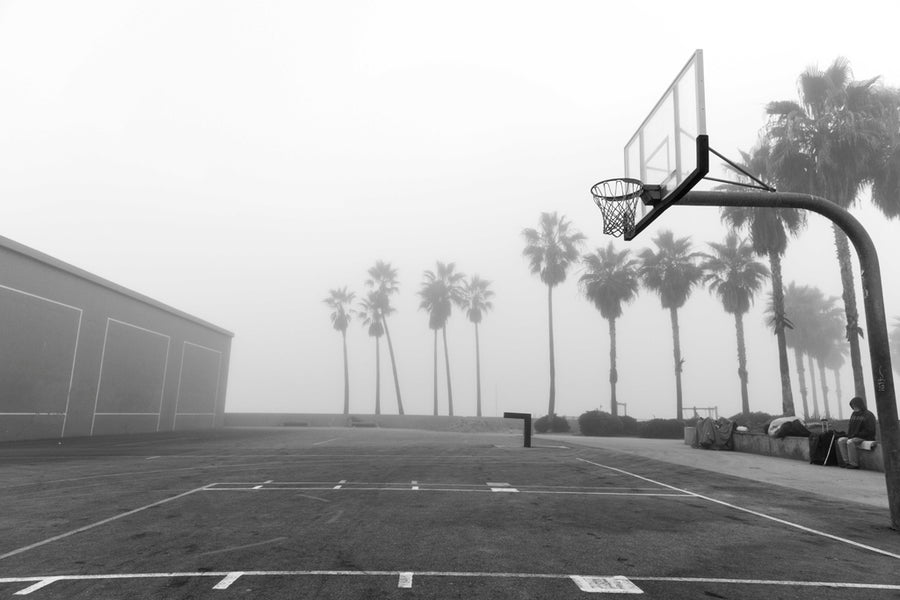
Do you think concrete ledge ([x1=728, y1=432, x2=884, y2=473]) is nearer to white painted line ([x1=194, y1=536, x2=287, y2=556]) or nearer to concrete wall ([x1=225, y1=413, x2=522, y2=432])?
white painted line ([x1=194, y1=536, x2=287, y2=556])

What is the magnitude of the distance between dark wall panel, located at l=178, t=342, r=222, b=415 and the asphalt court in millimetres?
29886

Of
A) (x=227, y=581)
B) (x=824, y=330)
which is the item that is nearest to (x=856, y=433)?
(x=227, y=581)

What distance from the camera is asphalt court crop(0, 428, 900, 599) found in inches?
181

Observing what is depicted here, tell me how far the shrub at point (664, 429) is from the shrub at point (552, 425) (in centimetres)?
682

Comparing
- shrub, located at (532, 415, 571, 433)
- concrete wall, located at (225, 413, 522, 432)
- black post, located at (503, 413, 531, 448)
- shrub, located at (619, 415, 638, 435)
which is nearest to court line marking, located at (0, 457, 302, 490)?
black post, located at (503, 413, 531, 448)

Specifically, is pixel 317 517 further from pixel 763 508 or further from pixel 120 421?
pixel 120 421

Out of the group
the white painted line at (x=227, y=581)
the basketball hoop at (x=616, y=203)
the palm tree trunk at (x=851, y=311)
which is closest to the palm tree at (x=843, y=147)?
the palm tree trunk at (x=851, y=311)

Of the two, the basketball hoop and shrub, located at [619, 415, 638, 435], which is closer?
the basketball hoop

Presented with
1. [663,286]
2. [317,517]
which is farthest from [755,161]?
[317,517]

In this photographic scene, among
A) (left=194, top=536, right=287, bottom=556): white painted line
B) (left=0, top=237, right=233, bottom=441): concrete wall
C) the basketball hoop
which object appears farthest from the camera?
(left=0, top=237, right=233, bottom=441): concrete wall

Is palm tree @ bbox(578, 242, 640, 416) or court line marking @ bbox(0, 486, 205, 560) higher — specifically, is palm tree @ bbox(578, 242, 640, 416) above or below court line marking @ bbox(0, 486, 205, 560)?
above

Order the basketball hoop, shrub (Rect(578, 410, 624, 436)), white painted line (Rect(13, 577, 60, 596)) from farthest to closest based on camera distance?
1. shrub (Rect(578, 410, 624, 436))
2. the basketball hoop
3. white painted line (Rect(13, 577, 60, 596))

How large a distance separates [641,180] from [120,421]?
30928 mm

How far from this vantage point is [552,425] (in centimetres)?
3806
